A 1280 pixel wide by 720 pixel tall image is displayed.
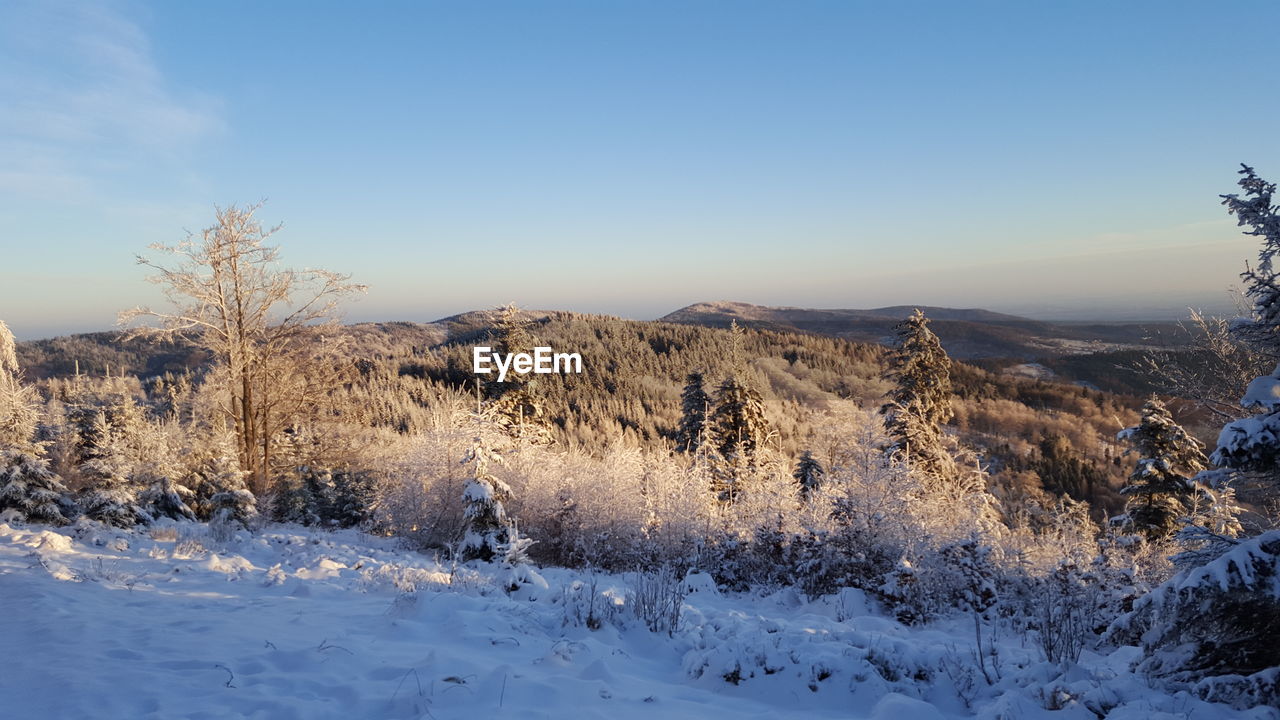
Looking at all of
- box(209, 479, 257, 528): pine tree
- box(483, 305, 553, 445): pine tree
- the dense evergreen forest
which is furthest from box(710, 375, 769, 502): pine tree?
the dense evergreen forest

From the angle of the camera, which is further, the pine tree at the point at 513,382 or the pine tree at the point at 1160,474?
the pine tree at the point at 513,382

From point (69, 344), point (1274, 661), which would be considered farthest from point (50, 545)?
point (69, 344)

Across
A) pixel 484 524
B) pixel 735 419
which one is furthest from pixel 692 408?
pixel 484 524

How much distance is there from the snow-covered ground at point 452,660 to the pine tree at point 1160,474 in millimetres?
13899

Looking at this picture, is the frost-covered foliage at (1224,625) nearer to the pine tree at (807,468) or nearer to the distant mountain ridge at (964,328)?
the pine tree at (807,468)

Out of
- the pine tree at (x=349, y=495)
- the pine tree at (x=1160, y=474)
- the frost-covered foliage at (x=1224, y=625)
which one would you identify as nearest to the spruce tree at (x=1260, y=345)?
the frost-covered foliage at (x=1224, y=625)

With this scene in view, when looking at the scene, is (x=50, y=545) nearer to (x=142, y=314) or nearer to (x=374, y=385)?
(x=142, y=314)

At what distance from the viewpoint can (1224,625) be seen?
441 cm

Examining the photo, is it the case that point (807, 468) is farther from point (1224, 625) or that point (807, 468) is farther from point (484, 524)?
point (1224, 625)

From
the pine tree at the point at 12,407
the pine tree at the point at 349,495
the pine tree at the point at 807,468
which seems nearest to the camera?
the pine tree at the point at 12,407

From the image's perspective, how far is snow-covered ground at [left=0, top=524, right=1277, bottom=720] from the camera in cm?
391

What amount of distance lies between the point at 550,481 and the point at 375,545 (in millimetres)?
4732

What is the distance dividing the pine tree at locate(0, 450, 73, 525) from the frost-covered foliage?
16236 mm

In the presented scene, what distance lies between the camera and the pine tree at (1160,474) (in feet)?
55.1
